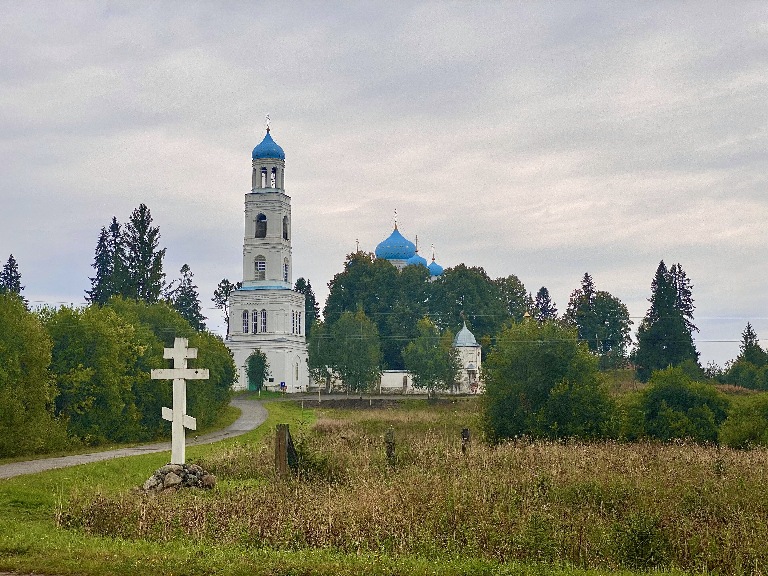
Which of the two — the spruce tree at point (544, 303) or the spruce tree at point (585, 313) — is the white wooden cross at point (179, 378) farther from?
the spruce tree at point (544, 303)

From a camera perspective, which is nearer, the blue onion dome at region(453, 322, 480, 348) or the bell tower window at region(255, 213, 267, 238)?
the bell tower window at region(255, 213, 267, 238)

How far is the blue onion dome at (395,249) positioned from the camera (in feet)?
337

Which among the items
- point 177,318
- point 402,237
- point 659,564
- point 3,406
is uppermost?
point 402,237

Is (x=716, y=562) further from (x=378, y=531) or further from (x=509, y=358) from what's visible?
(x=509, y=358)

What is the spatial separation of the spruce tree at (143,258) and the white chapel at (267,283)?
11393mm

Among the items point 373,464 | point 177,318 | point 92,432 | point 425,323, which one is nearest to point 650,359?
point 425,323

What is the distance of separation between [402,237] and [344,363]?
111 feet

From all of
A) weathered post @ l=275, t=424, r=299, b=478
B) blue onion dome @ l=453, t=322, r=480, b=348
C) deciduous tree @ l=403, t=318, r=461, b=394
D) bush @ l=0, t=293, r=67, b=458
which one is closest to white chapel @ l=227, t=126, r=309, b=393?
deciduous tree @ l=403, t=318, r=461, b=394

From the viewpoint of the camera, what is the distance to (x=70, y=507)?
16.6 metres

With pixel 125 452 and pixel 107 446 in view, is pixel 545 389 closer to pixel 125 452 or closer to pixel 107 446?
pixel 125 452

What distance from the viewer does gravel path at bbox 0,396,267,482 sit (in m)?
24.2

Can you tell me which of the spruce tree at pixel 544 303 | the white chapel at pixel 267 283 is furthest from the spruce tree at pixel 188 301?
the spruce tree at pixel 544 303

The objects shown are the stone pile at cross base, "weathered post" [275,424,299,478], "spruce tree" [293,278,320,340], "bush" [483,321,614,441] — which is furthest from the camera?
"spruce tree" [293,278,320,340]

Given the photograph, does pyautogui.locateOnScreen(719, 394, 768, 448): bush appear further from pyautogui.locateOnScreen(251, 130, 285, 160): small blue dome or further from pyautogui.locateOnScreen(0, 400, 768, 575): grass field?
pyautogui.locateOnScreen(251, 130, 285, 160): small blue dome
